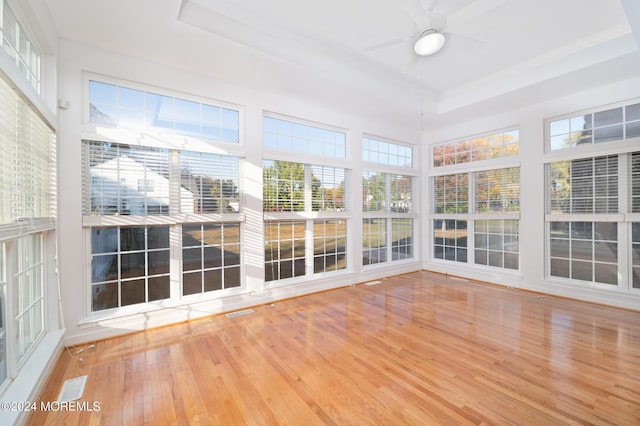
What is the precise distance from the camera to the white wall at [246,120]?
273 centimetres

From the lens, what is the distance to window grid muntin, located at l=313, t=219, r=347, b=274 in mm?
4609

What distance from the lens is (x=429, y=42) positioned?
2871mm

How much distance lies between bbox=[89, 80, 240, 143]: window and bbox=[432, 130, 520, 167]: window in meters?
4.22

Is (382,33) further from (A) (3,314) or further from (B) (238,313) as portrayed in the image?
(A) (3,314)

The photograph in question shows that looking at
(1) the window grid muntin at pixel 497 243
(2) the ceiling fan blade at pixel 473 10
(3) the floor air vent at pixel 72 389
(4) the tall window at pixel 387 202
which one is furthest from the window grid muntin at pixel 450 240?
(3) the floor air vent at pixel 72 389

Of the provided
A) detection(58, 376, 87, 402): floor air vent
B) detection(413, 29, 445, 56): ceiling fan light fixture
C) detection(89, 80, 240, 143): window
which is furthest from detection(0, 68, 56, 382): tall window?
detection(413, 29, 445, 56): ceiling fan light fixture

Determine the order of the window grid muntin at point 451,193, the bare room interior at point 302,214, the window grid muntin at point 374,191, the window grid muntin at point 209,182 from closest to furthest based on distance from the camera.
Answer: the bare room interior at point 302,214
the window grid muntin at point 209,182
the window grid muntin at point 374,191
the window grid muntin at point 451,193

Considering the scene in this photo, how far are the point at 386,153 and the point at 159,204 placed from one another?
4.16 m

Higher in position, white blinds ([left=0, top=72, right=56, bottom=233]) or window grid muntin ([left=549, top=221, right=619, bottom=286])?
white blinds ([left=0, top=72, right=56, bottom=233])

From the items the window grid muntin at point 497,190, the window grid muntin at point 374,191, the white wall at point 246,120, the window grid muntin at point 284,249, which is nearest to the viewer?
the white wall at point 246,120

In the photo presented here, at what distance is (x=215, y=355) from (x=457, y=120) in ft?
17.8

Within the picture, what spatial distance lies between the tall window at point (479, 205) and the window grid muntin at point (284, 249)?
10.3ft

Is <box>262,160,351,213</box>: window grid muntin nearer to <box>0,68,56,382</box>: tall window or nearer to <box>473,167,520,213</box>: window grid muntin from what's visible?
<box>0,68,56,382</box>: tall window

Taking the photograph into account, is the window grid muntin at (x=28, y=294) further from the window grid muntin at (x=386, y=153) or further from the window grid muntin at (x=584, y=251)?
the window grid muntin at (x=584, y=251)
